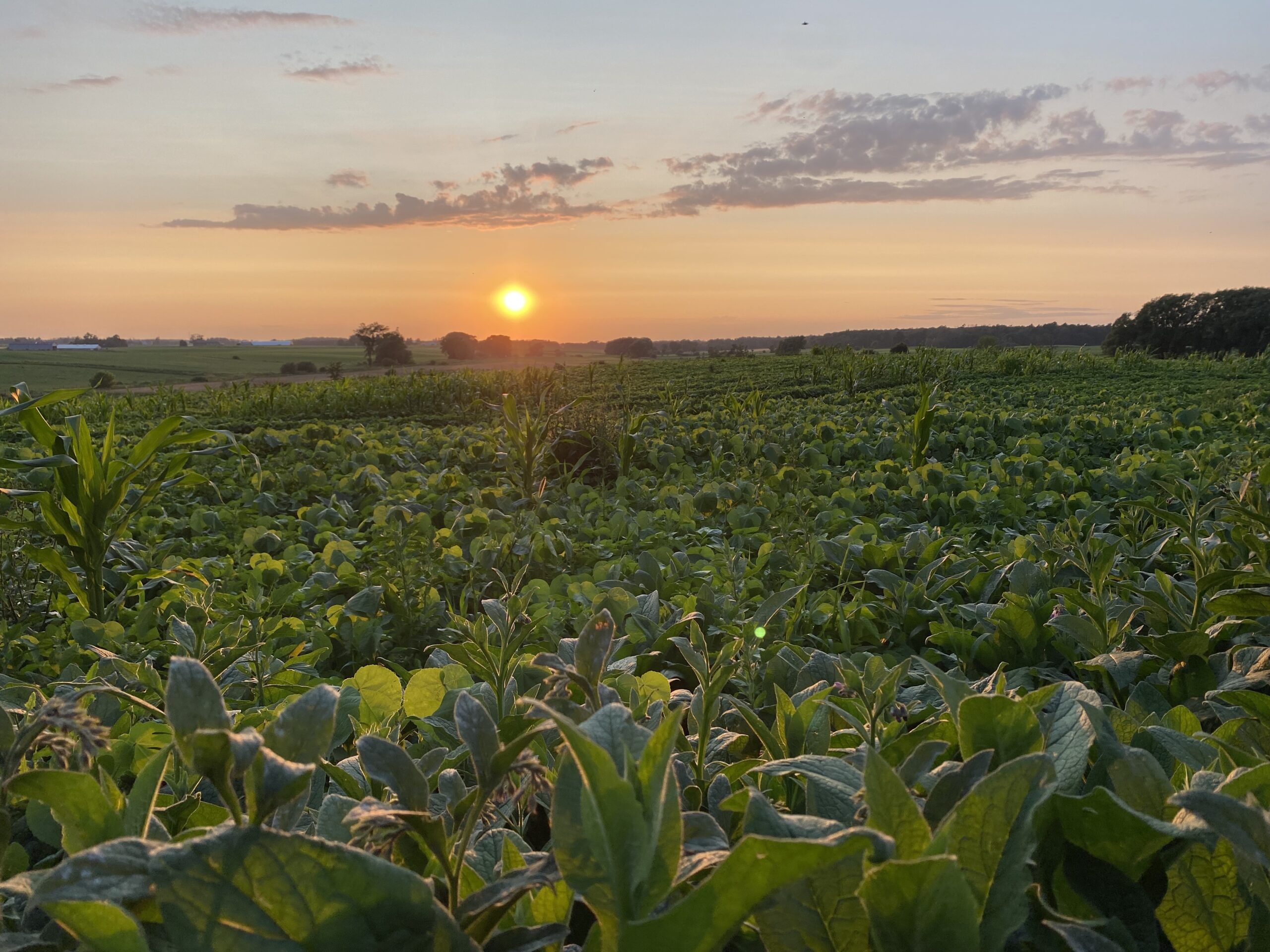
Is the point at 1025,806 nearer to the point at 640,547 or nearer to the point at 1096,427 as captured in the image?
the point at 640,547

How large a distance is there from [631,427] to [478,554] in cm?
366

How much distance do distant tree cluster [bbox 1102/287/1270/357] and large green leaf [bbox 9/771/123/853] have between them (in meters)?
56.3

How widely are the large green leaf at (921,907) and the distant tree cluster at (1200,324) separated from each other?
56022mm

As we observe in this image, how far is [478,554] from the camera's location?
3.75 m

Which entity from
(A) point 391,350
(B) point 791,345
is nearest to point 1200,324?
(B) point 791,345

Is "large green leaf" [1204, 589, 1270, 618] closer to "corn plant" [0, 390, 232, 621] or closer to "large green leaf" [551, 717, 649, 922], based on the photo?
"large green leaf" [551, 717, 649, 922]

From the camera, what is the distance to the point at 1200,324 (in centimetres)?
5256

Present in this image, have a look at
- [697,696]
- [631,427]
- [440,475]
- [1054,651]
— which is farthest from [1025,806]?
[631,427]

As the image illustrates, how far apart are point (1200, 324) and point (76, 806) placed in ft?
210

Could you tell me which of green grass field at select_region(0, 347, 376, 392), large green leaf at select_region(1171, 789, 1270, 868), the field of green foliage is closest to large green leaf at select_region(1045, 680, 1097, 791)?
the field of green foliage

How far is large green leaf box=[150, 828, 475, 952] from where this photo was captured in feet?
1.63

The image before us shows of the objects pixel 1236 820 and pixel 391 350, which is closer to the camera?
pixel 1236 820

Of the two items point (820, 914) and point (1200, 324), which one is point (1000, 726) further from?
point (1200, 324)

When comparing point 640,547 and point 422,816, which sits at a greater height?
point 422,816
